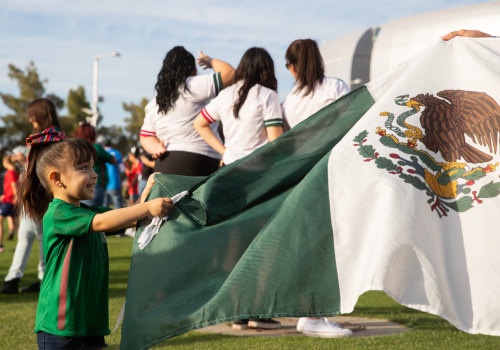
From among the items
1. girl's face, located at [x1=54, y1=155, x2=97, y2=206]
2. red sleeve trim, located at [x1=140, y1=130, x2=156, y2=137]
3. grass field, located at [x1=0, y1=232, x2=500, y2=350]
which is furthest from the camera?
red sleeve trim, located at [x1=140, y1=130, x2=156, y2=137]

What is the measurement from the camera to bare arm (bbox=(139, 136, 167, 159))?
5.30 m

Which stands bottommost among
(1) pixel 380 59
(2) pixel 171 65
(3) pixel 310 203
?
(3) pixel 310 203

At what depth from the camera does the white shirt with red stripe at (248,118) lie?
510cm

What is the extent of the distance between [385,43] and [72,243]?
39.2ft

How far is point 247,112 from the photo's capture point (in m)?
5.12

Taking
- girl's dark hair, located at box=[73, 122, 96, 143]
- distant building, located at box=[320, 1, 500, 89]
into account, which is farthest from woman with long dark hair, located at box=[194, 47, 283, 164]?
distant building, located at box=[320, 1, 500, 89]

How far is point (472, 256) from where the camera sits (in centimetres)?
284

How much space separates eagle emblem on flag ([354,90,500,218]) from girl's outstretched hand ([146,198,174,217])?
0.99m

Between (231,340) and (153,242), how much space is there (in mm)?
1977

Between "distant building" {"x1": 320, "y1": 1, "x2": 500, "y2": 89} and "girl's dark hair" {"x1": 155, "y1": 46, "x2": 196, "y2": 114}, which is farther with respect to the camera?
"distant building" {"x1": 320, "y1": 1, "x2": 500, "y2": 89}

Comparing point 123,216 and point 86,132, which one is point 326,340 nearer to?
point 123,216

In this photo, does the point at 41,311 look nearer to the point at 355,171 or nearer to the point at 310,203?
the point at 310,203

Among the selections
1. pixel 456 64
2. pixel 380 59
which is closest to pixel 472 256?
pixel 456 64

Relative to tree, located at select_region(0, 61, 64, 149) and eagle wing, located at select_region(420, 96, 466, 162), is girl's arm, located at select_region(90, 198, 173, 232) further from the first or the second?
tree, located at select_region(0, 61, 64, 149)
